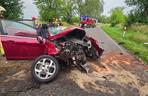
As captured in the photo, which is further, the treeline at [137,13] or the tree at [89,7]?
the tree at [89,7]

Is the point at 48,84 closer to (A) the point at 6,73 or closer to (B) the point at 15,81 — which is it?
(B) the point at 15,81

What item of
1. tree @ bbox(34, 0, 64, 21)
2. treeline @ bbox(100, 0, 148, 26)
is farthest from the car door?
tree @ bbox(34, 0, 64, 21)

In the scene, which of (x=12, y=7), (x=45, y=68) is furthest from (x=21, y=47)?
(x=12, y=7)

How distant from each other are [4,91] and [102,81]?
245cm

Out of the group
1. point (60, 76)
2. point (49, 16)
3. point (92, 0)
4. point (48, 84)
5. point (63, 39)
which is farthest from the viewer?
point (92, 0)

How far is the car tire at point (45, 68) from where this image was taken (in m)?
6.90

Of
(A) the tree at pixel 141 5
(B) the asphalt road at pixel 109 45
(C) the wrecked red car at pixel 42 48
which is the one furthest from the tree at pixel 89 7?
(C) the wrecked red car at pixel 42 48

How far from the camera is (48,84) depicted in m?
6.86

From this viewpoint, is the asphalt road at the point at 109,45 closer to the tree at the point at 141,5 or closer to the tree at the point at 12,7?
the tree at the point at 12,7

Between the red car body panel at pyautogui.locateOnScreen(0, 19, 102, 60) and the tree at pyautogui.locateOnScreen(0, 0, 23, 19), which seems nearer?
the red car body panel at pyautogui.locateOnScreen(0, 19, 102, 60)

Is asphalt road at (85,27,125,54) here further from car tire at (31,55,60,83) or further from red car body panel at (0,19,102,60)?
car tire at (31,55,60,83)

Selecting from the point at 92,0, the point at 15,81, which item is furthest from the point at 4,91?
the point at 92,0

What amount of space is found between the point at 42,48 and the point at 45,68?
2.73ft

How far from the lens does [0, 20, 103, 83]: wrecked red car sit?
6992mm
